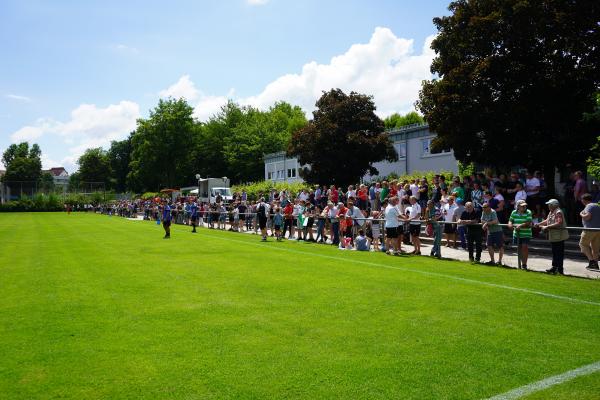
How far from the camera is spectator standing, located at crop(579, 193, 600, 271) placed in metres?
12.1

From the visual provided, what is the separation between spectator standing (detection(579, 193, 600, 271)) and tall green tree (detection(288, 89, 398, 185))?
77.1 ft

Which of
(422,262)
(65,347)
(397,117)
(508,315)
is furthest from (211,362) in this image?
(397,117)

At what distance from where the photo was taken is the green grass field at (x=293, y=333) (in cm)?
496

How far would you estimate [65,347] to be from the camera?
20.2 ft

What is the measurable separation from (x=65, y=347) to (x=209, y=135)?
90343 mm

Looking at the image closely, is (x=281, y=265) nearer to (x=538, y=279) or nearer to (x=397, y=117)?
(x=538, y=279)

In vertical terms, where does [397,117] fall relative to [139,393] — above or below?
above

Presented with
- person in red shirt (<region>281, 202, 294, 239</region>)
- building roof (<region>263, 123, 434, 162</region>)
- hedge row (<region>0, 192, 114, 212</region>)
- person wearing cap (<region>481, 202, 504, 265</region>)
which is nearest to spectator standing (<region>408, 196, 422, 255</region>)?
person wearing cap (<region>481, 202, 504, 265</region>)

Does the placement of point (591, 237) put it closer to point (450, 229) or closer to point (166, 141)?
point (450, 229)

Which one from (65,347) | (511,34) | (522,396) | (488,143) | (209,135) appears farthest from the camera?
(209,135)

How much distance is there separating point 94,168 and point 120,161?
21.2ft

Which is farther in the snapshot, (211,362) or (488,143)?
(488,143)

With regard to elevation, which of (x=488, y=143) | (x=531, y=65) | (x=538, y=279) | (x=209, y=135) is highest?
(x=209, y=135)

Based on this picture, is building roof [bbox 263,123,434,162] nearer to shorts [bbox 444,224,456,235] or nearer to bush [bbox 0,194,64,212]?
shorts [bbox 444,224,456,235]
